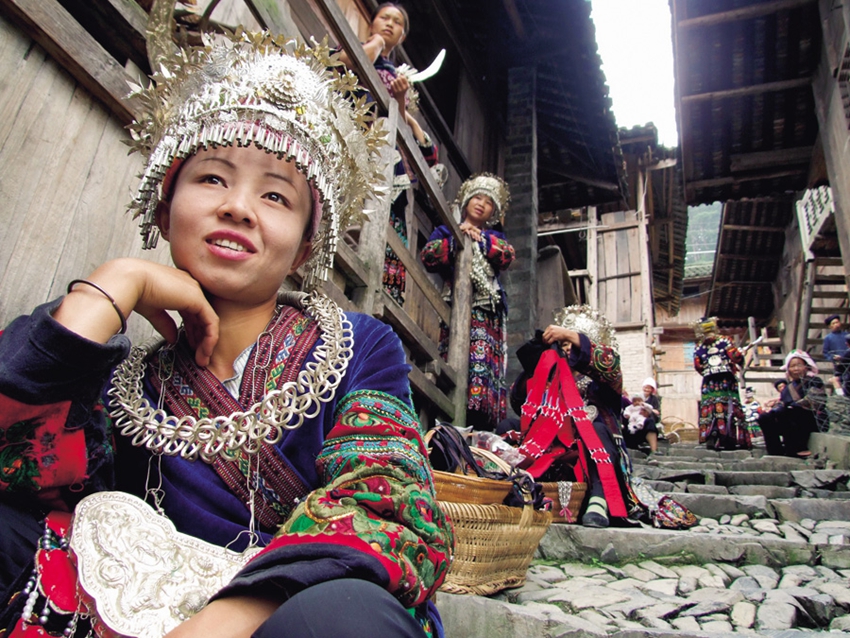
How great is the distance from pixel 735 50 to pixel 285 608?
841 cm

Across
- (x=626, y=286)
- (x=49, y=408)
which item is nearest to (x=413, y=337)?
(x=49, y=408)

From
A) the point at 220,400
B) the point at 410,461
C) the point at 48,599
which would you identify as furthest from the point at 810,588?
the point at 48,599

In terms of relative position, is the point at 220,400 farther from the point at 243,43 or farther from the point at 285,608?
the point at 243,43

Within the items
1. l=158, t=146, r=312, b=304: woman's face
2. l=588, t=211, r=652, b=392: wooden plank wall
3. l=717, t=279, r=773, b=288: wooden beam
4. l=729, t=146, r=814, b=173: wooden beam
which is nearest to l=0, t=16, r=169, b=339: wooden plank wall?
l=158, t=146, r=312, b=304: woman's face

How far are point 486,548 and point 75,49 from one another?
2520 millimetres

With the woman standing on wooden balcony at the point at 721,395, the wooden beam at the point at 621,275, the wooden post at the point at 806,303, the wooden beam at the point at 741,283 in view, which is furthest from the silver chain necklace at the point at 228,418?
the wooden beam at the point at 741,283

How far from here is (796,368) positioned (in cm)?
875

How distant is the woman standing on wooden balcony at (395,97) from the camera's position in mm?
4254

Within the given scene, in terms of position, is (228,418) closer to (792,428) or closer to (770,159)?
(792,428)

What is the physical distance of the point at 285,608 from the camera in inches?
28.8

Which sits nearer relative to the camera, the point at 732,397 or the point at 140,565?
the point at 140,565

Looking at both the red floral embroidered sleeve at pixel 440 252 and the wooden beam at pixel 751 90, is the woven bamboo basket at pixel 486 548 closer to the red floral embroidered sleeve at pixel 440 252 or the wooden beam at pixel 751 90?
the red floral embroidered sleeve at pixel 440 252

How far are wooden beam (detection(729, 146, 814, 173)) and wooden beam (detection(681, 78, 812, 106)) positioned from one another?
4.53ft

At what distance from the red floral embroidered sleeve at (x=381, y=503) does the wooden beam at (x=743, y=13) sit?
743 centimetres
